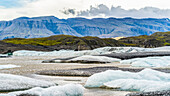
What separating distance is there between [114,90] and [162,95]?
376cm

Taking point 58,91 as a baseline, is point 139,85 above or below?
below

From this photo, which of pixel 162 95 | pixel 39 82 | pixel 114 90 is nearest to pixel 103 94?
pixel 114 90

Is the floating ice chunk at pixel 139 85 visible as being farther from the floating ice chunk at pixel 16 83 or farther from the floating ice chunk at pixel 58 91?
the floating ice chunk at pixel 16 83

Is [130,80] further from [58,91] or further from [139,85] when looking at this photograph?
[58,91]

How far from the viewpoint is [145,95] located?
9.16m

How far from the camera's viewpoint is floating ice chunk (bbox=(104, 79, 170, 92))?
430 inches

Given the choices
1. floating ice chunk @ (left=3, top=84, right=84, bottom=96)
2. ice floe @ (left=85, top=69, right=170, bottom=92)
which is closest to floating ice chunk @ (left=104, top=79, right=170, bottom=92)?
ice floe @ (left=85, top=69, right=170, bottom=92)

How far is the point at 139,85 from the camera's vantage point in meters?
12.1

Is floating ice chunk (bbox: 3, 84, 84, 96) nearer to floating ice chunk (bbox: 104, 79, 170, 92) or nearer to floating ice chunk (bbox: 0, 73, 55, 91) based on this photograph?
floating ice chunk (bbox: 0, 73, 55, 91)

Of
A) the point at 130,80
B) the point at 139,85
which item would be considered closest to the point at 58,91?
the point at 139,85

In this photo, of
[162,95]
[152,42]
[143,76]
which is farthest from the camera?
[152,42]

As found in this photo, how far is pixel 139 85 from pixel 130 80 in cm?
90

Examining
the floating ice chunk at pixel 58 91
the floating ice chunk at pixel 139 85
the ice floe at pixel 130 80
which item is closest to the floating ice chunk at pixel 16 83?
the floating ice chunk at pixel 58 91

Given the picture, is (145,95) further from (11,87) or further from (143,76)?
(11,87)
